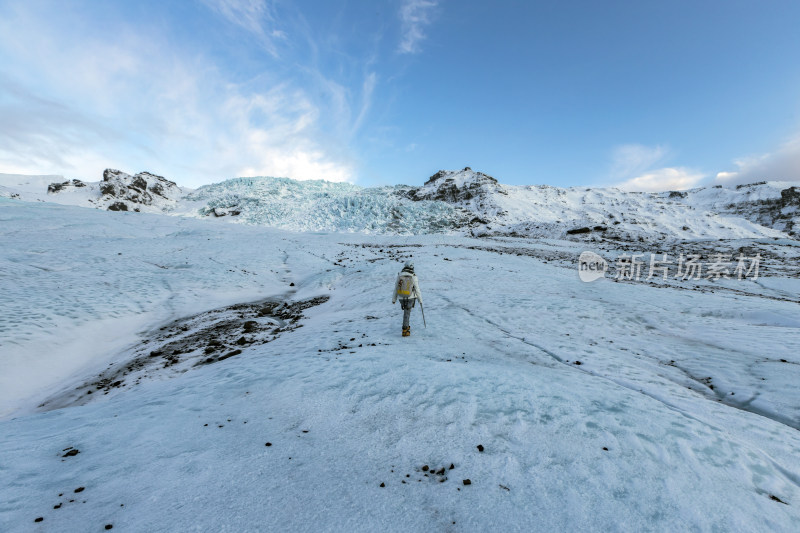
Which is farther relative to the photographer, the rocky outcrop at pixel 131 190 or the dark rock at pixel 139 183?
the dark rock at pixel 139 183

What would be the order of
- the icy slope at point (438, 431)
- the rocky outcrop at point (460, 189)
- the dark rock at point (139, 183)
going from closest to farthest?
the icy slope at point (438, 431) → the rocky outcrop at point (460, 189) → the dark rock at point (139, 183)

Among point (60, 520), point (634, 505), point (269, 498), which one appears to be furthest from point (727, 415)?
point (60, 520)

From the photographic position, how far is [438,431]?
16.4 feet

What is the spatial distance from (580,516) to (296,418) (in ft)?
13.7

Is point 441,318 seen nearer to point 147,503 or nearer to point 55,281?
point 147,503

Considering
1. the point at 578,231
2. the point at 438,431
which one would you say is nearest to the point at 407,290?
the point at 438,431

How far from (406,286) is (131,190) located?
115378 millimetres

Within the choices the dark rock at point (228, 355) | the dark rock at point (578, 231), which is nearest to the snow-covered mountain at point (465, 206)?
the dark rock at point (578, 231)

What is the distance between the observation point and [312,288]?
2073cm

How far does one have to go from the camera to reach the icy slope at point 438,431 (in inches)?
138

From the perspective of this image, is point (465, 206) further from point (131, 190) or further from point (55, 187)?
point (55, 187)

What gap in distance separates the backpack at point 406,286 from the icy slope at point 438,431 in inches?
56.8

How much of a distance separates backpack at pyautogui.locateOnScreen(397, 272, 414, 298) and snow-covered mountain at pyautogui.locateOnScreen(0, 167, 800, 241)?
47.5 metres

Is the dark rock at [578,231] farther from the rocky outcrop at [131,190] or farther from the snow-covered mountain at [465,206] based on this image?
the rocky outcrop at [131,190]
